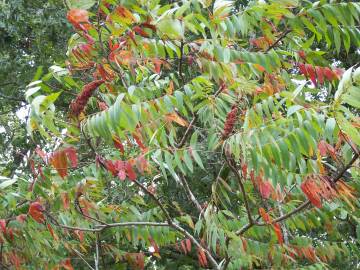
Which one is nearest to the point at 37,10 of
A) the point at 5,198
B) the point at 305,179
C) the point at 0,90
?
the point at 0,90

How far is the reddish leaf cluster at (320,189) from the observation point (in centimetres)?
234

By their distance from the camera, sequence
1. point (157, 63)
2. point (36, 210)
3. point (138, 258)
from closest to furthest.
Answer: point (36, 210)
point (157, 63)
point (138, 258)

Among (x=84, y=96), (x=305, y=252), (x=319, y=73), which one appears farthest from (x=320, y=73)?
(x=84, y=96)

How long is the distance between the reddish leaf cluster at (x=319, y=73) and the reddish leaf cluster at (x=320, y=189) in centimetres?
70

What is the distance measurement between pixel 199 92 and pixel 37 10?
198 inches

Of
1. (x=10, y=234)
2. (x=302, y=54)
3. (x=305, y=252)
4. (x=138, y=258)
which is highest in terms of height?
(x=302, y=54)

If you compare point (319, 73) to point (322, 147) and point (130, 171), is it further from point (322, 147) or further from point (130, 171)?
point (130, 171)

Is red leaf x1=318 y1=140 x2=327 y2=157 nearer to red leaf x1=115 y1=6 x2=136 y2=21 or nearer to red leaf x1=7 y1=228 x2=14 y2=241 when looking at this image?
red leaf x1=115 y1=6 x2=136 y2=21

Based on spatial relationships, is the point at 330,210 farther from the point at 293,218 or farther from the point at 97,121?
the point at 97,121

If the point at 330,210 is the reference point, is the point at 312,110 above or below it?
above

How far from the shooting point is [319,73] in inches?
120

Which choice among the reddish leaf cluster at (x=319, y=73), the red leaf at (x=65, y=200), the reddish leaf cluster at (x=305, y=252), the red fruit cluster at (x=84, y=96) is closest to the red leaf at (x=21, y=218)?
the red leaf at (x=65, y=200)

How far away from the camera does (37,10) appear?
7.05 m

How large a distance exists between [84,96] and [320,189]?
1.16 m
